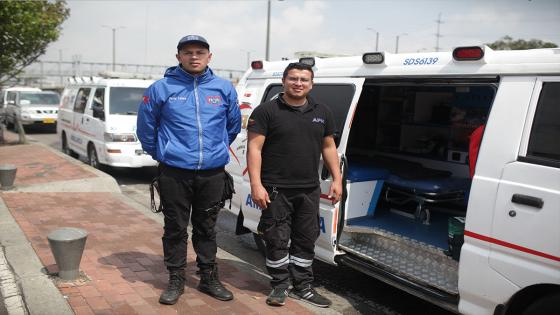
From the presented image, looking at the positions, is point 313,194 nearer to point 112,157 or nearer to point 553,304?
point 553,304

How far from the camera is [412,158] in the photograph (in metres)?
6.47

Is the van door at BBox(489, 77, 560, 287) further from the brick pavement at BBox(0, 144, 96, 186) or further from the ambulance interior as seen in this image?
the brick pavement at BBox(0, 144, 96, 186)

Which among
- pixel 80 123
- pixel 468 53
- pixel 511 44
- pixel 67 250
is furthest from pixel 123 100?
pixel 511 44

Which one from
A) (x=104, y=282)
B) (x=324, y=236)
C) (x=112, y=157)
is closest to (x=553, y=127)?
(x=324, y=236)

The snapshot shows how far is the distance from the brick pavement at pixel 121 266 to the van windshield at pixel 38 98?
1473 cm

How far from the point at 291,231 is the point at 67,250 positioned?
1.90 metres

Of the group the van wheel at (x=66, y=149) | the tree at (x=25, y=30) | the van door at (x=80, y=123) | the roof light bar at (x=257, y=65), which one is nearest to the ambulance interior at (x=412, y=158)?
the roof light bar at (x=257, y=65)

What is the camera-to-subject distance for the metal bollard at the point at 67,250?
4027mm

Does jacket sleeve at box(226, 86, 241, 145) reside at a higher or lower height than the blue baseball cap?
lower

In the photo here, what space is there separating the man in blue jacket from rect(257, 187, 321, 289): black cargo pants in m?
0.44

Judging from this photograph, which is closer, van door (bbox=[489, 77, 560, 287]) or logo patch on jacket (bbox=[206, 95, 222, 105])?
van door (bbox=[489, 77, 560, 287])

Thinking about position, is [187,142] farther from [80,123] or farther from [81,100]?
[81,100]

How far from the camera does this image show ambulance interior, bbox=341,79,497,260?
497 centimetres

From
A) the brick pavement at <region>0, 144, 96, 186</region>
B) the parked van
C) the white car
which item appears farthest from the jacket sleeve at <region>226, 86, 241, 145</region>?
the parked van
